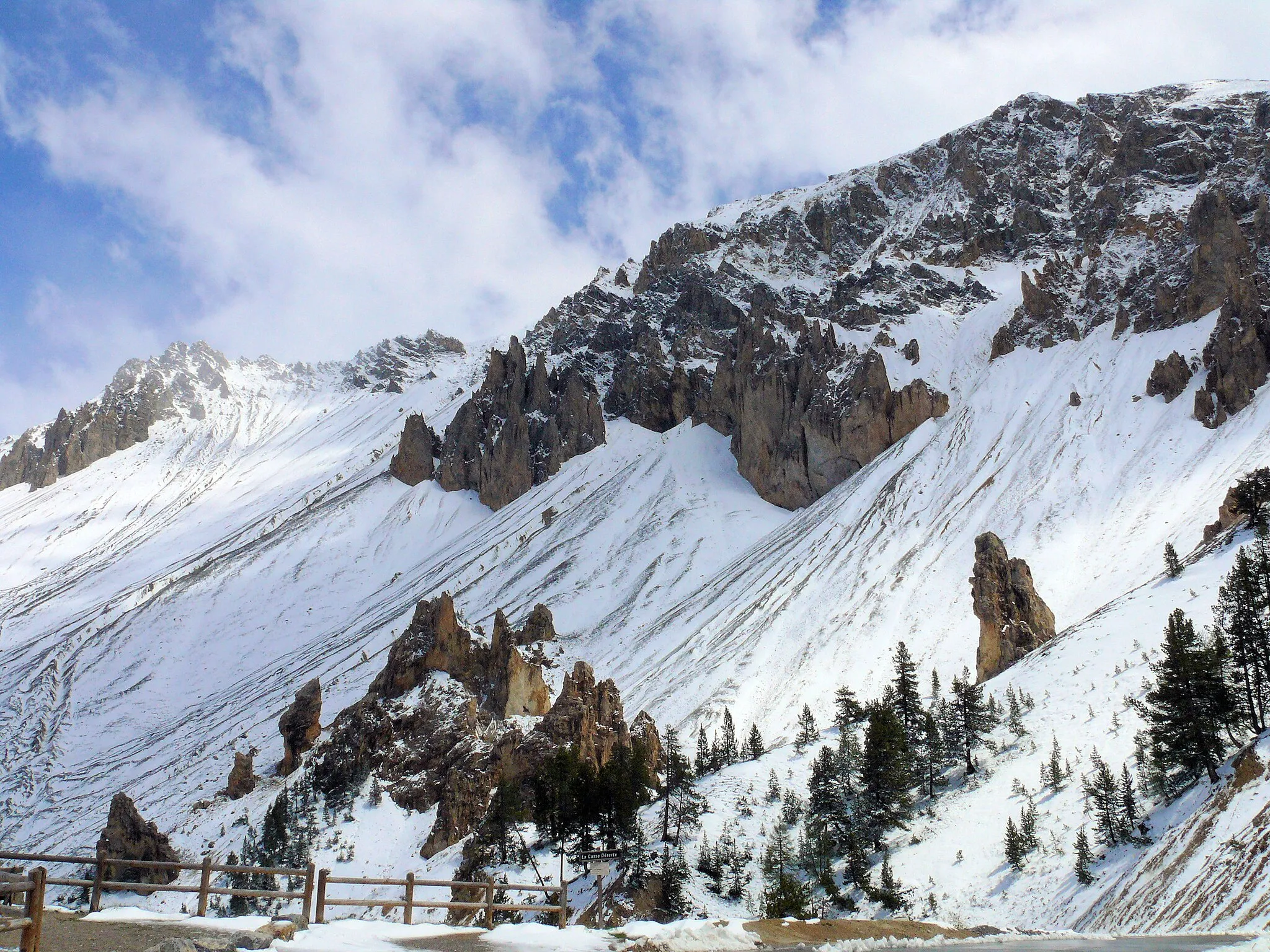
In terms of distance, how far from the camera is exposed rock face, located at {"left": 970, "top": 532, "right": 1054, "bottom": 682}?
57969 mm

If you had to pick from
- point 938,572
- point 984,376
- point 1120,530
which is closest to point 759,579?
point 938,572

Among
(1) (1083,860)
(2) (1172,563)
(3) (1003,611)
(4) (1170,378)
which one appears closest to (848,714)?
(3) (1003,611)

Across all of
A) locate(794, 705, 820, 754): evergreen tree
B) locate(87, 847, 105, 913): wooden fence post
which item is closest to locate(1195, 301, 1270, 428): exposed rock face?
A: locate(794, 705, 820, 754): evergreen tree

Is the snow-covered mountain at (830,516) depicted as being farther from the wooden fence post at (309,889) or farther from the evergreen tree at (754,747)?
the wooden fence post at (309,889)

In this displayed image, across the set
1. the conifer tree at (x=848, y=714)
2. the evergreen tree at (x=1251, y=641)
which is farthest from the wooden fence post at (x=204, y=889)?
the conifer tree at (x=848, y=714)

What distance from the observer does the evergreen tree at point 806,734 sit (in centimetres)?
5145

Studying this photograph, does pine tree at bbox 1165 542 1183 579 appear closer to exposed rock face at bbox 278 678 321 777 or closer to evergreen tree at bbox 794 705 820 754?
evergreen tree at bbox 794 705 820 754

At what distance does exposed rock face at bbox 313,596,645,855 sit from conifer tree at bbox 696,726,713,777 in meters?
2.97

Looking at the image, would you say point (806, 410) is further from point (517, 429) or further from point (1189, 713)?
point (1189, 713)

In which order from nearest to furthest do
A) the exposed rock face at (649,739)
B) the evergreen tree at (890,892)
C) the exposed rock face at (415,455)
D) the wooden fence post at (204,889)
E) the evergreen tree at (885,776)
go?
the wooden fence post at (204,889), the evergreen tree at (890,892), the evergreen tree at (885,776), the exposed rock face at (649,739), the exposed rock face at (415,455)

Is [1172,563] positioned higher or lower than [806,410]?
lower

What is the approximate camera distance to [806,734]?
176 ft

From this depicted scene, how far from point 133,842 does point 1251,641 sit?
192 feet

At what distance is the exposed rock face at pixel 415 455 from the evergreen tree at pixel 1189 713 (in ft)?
475
